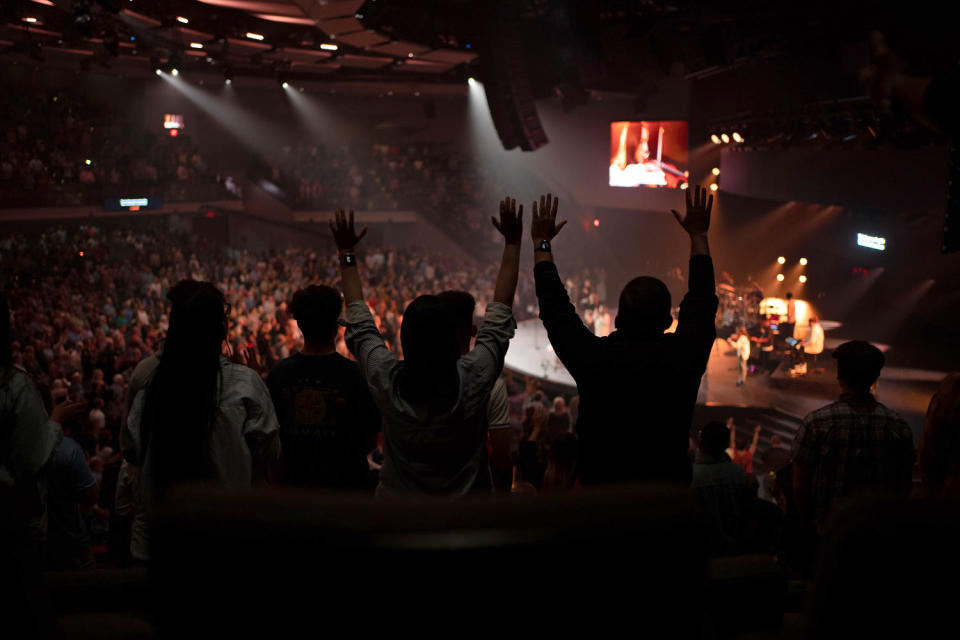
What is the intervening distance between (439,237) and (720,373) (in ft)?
37.0

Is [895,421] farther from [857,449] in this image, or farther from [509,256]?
[509,256]

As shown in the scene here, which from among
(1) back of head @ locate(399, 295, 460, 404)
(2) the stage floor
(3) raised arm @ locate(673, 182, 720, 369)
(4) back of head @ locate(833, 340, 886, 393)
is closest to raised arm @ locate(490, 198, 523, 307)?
(1) back of head @ locate(399, 295, 460, 404)

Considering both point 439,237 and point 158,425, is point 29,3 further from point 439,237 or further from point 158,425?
point 158,425

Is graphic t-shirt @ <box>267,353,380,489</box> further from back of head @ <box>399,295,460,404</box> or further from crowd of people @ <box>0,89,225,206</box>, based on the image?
crowd of people @ <box>0,89,225,206</box>

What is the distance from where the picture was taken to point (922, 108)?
1.06 meters

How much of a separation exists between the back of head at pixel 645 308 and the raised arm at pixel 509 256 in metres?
0.30

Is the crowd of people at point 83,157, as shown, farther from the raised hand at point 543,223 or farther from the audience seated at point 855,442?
the audience seated at point 855,442

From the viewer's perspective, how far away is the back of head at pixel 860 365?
2.31 meters

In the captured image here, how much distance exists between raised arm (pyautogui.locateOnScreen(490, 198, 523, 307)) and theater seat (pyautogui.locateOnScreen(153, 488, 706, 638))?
1.42m

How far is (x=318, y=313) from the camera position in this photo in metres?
2.39

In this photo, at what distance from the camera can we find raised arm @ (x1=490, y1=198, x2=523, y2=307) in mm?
1984

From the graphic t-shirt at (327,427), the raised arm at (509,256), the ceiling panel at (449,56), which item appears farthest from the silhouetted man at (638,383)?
the ceiling panel at (449,56)

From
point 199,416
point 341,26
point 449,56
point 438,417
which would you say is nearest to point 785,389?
point 341,26

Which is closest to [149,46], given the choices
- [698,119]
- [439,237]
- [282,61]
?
[282,61]
